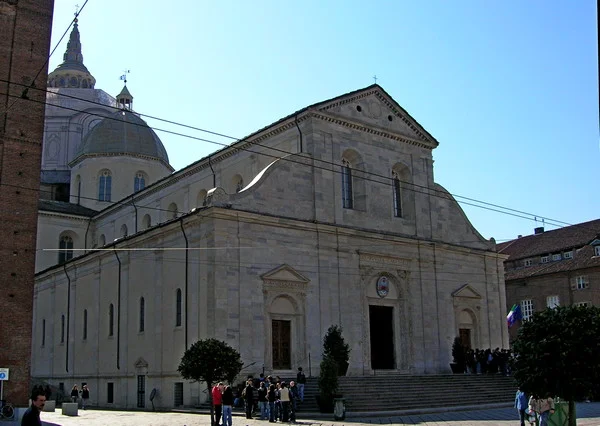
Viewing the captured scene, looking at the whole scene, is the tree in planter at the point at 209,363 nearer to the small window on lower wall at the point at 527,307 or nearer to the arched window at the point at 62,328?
the arched window at the point at 62,328

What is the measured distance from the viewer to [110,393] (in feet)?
128

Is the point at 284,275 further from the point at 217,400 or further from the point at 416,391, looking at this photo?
the point at 217,400

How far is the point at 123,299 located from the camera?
39031mm

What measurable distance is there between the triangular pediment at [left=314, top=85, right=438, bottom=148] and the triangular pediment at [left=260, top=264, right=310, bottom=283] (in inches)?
334

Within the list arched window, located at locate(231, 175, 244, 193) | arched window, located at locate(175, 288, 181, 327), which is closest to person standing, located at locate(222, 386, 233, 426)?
arched window, located at locate(175, 288, 181, 327)

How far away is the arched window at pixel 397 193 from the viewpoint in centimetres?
4144

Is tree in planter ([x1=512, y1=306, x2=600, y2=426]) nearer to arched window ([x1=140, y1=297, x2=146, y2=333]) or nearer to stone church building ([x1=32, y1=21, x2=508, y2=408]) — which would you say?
stone church building ([x1=32, y1=21, x2=508, y2=408])

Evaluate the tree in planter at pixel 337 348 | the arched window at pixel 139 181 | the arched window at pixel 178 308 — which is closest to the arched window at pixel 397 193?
the tree in planter at pixel 337 348

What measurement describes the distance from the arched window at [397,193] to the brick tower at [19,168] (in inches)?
775

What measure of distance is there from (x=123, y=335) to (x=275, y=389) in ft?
48.1

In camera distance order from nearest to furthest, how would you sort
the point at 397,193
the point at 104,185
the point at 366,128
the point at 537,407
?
the point at 537,407 < the point at 366,128 < the point at 397,193 < the point at 104,185

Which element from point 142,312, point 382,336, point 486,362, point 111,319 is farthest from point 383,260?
point 111,319

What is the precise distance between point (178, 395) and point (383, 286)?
39.4ft

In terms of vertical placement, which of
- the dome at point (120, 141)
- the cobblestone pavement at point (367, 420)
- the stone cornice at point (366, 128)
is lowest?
the cobblestone pavement at point (367, 420)
